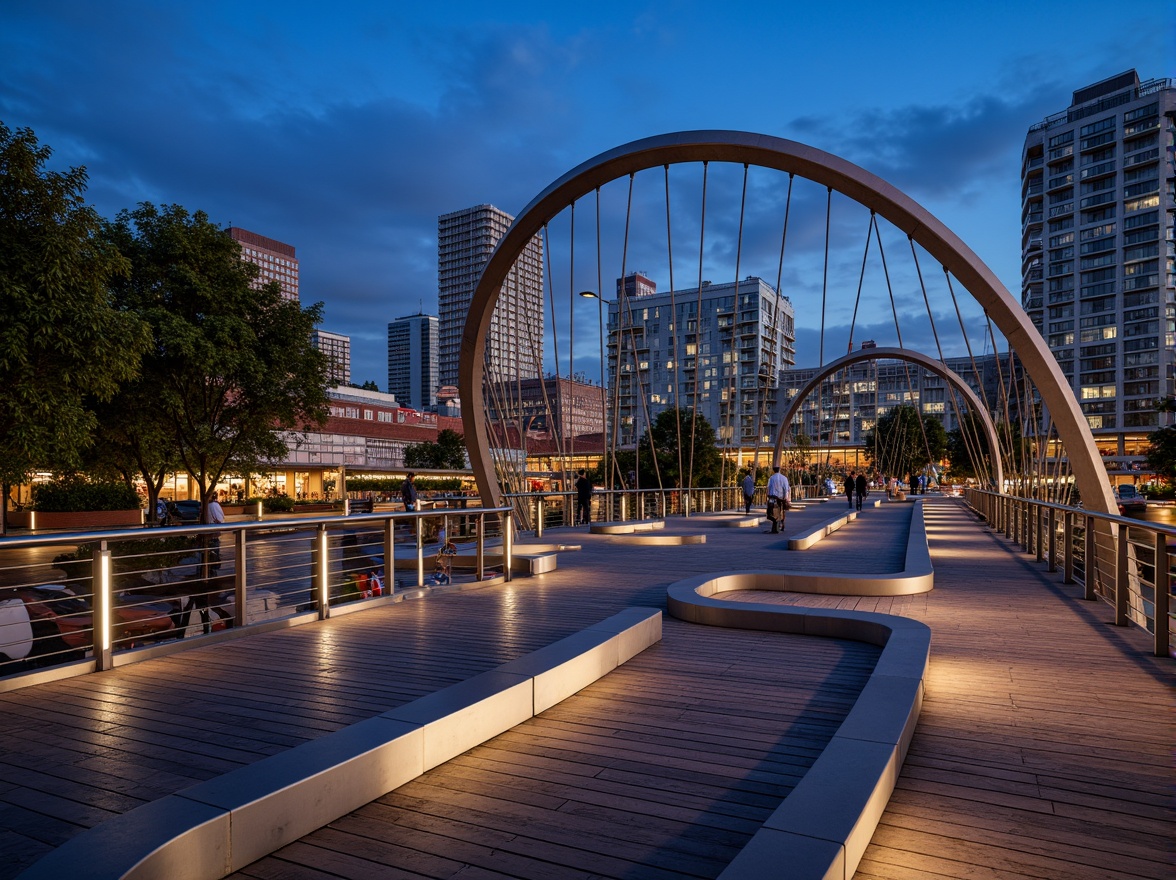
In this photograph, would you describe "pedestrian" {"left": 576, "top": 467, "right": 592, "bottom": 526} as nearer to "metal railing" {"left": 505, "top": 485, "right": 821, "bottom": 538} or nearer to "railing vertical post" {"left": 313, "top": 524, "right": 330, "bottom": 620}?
"metal railing" {"left": 505, "top": 485, "right": 821, "bottom": 538}

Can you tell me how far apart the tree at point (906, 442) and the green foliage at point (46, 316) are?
2624 inches

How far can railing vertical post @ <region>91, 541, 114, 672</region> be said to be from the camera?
15.7 feet

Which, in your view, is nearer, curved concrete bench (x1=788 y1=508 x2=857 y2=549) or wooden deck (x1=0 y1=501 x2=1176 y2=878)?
wooden deck (x1=0 y1=501 x2=1176 y2=878)

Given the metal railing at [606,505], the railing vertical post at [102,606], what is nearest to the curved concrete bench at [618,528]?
the metal railing at [606,505]

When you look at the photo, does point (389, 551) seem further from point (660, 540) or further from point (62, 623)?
point (660, 540)

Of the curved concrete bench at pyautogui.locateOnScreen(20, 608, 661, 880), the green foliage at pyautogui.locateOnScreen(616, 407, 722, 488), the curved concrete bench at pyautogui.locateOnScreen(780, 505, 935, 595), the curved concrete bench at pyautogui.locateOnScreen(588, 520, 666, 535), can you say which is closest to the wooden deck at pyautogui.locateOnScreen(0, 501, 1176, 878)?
the curved concrete bench at pyautogui.locateOnScreen(20, 608, 661, 880)

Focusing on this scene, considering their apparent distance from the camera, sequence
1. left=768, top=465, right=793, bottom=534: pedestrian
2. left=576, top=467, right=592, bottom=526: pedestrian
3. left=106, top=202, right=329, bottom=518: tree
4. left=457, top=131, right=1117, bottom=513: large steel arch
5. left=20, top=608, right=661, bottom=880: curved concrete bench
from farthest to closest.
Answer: left=576, top=467, right=592, bottom=526: pedestrian → left=768, top=465, right=793, bottom=534: pedestrian → left=106, top=202, right=329, bottom=518: tree → left=457, top=131, right=1117, bottom=513: large steel arch → left=20, top=608, right=661, bottom=880: curved concrete bench

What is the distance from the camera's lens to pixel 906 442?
75188 mm

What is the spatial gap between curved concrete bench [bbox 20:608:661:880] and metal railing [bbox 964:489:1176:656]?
4.26 metres

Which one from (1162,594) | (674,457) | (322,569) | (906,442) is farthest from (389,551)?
(906,442)

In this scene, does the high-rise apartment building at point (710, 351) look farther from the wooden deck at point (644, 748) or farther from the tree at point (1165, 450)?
the wooden deck at point (644, 748)

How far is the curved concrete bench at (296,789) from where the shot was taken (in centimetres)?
222

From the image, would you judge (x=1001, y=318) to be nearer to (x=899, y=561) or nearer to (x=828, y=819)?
(x=899, y=561)

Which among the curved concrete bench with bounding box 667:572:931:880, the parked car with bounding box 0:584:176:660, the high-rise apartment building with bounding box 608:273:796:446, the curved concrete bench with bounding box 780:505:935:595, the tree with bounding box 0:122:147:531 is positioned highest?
the high-rise apartment building with bounding box 608:273:796:446
